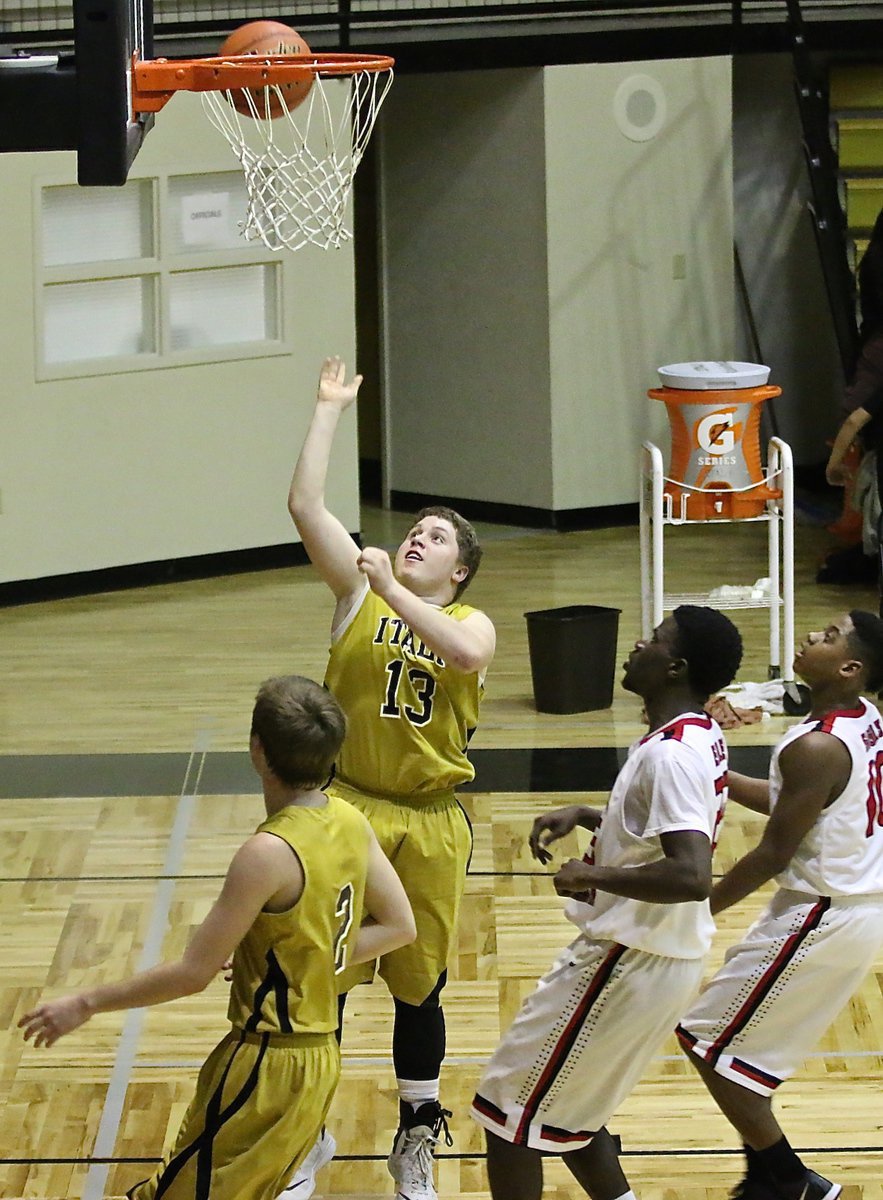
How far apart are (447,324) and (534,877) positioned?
274 inches

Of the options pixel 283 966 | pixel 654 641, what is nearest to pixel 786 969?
pixel 654 641

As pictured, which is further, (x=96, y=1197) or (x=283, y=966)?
(x=96, y=1197)

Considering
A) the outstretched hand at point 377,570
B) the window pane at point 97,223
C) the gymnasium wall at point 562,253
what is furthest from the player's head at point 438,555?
the gymnasium wall at point 562,253

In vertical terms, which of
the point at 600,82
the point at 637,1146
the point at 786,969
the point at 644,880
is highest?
the point at 600,82

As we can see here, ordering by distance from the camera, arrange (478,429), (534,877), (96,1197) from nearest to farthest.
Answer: (96,1197) → (534,877) → (478,429)

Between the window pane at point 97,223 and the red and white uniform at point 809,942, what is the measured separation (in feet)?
24.8

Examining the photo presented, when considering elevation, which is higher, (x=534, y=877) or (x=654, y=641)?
(x=654, y=641)

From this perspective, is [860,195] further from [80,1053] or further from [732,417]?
[80,1053]

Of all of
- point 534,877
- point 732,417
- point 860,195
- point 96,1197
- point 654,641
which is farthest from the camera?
point 860,195

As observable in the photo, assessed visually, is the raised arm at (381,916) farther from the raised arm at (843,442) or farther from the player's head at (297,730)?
the raised arm at (843,442)

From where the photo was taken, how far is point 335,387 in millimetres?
4098

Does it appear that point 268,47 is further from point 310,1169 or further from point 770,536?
point 310,1169

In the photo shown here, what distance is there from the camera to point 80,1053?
4750 millimetres

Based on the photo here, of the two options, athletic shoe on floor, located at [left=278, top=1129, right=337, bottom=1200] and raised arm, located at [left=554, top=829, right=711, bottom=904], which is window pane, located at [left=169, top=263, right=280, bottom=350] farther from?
raised arm, located at [left=554, top=829, right=711, bottom=904]
